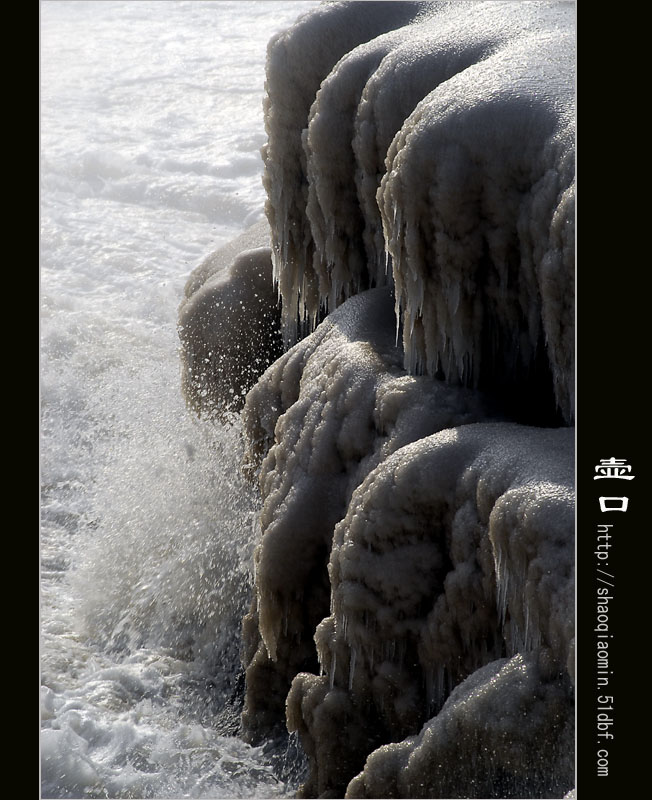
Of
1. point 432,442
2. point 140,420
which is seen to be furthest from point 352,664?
point 140,420

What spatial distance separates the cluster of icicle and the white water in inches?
18.1

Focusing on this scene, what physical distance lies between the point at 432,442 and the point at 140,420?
13.8 ft

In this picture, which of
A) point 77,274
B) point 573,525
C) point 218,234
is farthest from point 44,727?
point 218,234

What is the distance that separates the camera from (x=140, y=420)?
711 cm

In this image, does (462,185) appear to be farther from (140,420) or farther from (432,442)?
(140,420)

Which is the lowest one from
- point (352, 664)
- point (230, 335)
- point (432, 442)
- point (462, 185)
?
point (352, 664)

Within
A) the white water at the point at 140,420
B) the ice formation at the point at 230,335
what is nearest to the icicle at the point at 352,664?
the white water at the point at 140,420

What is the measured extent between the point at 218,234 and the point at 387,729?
25.6 feet

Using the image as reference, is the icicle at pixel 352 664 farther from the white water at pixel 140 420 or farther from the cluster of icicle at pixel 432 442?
the white water at pixel 140 420

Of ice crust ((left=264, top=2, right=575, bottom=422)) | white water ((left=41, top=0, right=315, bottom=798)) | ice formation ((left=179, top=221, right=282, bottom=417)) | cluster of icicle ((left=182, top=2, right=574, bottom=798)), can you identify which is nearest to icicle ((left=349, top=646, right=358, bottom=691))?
cluster of icicle ((left=182, top=2, right=574, bottom=798))

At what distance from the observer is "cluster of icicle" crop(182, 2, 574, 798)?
2.70 m

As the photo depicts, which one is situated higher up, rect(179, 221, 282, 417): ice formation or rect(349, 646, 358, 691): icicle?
rect(179, 221, 282, 417): ice formation

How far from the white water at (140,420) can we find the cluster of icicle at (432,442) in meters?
0.46

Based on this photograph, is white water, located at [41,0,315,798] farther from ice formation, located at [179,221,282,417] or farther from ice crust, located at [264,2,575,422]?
ice crust, located at [264,2,575,422]
